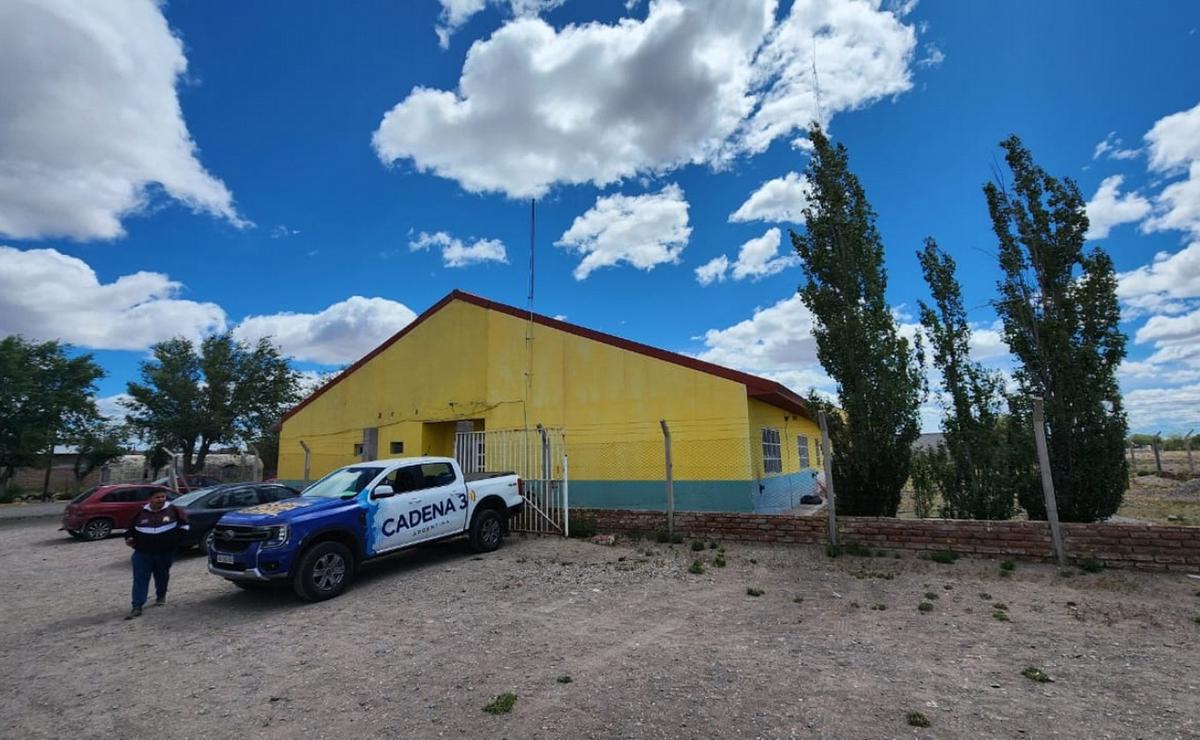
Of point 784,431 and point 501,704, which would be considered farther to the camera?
point 784,431

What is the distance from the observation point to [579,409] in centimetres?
1379

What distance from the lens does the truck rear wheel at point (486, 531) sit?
32.0 ft

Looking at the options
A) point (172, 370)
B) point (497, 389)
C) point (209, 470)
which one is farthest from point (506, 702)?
point (209, 470)

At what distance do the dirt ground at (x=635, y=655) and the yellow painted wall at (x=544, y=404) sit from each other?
4.07 metres

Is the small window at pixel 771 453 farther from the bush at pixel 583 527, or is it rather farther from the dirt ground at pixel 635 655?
the dirt ground at pixel 635 655

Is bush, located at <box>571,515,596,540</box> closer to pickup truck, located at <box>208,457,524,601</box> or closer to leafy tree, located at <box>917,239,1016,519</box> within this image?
pickup truck, located at <box>208,457,524,601</box>

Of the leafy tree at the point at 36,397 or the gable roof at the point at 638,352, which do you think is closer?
the gable roof at the point at 638,352

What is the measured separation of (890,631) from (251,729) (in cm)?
543

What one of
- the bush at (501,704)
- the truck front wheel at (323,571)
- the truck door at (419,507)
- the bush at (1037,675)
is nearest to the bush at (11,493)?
the truck door at (419,507)

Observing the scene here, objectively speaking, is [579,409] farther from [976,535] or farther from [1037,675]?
[1037,675]

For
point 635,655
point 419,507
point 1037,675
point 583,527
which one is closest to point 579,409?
point 583,527

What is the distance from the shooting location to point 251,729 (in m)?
4.00

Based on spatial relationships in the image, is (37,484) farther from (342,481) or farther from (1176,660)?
(1176,660)

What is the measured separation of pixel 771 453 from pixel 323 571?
33.8 feet
